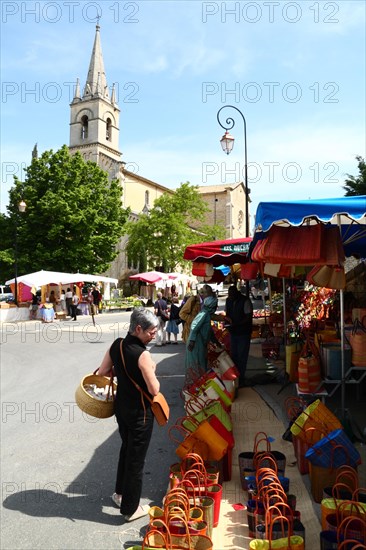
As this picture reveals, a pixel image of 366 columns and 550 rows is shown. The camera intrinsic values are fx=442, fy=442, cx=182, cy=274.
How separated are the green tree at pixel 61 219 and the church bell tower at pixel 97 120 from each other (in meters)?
14.3

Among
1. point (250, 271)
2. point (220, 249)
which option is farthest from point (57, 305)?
point (220, 249)

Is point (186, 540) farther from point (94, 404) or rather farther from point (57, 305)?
point (57, 305)

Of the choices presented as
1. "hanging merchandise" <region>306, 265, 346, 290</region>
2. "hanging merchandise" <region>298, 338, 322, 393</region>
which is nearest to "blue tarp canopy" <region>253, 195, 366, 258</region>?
"hanging merchandise" <region>306, 265, 346, 290</region>

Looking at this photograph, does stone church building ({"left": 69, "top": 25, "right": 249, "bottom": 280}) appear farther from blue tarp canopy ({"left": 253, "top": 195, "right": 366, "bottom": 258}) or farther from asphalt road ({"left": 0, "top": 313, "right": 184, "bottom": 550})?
blue tarp canopy ({"left": 253, "top": 195, "right": 366, "bottom": 258})

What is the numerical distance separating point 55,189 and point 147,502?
35068mm

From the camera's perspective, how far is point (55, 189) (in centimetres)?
3647

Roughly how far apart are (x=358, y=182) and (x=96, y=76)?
143 feet

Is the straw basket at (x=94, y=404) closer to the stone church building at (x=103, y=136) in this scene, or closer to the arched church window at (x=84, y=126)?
the stone church building at (x=103, y=136)

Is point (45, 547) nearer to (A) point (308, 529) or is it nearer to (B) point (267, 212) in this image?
(A) point (308, 529)

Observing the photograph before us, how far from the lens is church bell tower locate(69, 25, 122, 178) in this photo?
52.2 metres

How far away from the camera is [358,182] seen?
76.9 ft

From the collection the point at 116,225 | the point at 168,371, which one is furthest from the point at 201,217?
the point at 168,371

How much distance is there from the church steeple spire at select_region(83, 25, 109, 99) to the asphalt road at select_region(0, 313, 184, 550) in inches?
2038

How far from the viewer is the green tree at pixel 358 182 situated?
75.1 feet
